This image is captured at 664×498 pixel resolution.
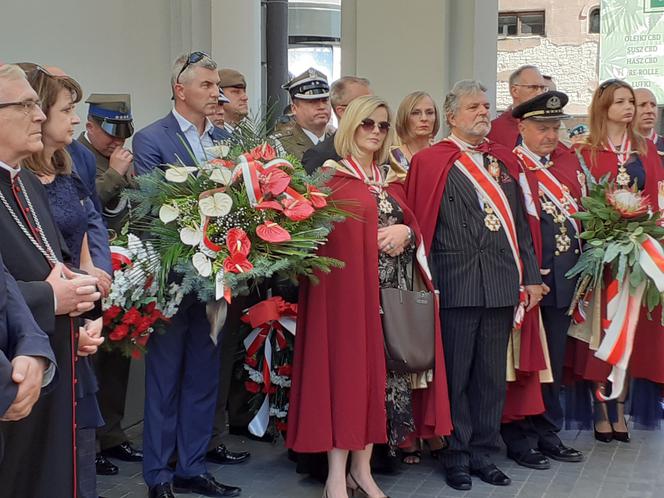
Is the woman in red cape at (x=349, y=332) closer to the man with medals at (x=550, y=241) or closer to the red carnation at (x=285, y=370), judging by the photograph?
the red carnation at (x=285, y=370)

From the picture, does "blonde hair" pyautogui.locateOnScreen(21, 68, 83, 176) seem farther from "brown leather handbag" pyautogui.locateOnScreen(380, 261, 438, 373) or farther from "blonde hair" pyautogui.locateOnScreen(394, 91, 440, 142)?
"blonde hair" pyautogui.locateOnScreen(394, 91, 440, 142)

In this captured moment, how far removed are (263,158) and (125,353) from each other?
3.84 feet

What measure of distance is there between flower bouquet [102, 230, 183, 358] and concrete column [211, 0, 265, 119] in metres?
3.20

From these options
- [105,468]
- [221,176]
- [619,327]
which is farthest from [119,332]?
[619,327]

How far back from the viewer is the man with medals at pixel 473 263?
5656 millimetres

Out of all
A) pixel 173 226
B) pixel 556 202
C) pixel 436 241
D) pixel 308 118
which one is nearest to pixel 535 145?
pixel 556 202

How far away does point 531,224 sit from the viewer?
5.98 metres

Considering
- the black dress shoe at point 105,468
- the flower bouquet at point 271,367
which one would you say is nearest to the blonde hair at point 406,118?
the flower bouquet at point 271,367

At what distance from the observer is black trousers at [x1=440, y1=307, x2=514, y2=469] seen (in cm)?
571

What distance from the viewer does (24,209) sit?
11.9 ft

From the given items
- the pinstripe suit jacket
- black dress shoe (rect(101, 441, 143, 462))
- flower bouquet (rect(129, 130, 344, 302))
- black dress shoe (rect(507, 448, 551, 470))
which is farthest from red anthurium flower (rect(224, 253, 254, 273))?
black dress shoe (rect(507, 448, 551, 470))

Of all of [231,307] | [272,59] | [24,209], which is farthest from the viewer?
[272,59]

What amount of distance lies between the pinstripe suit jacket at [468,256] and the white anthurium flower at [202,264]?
153 centimetres

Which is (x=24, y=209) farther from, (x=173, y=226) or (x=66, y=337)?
(x=173, y=226)
